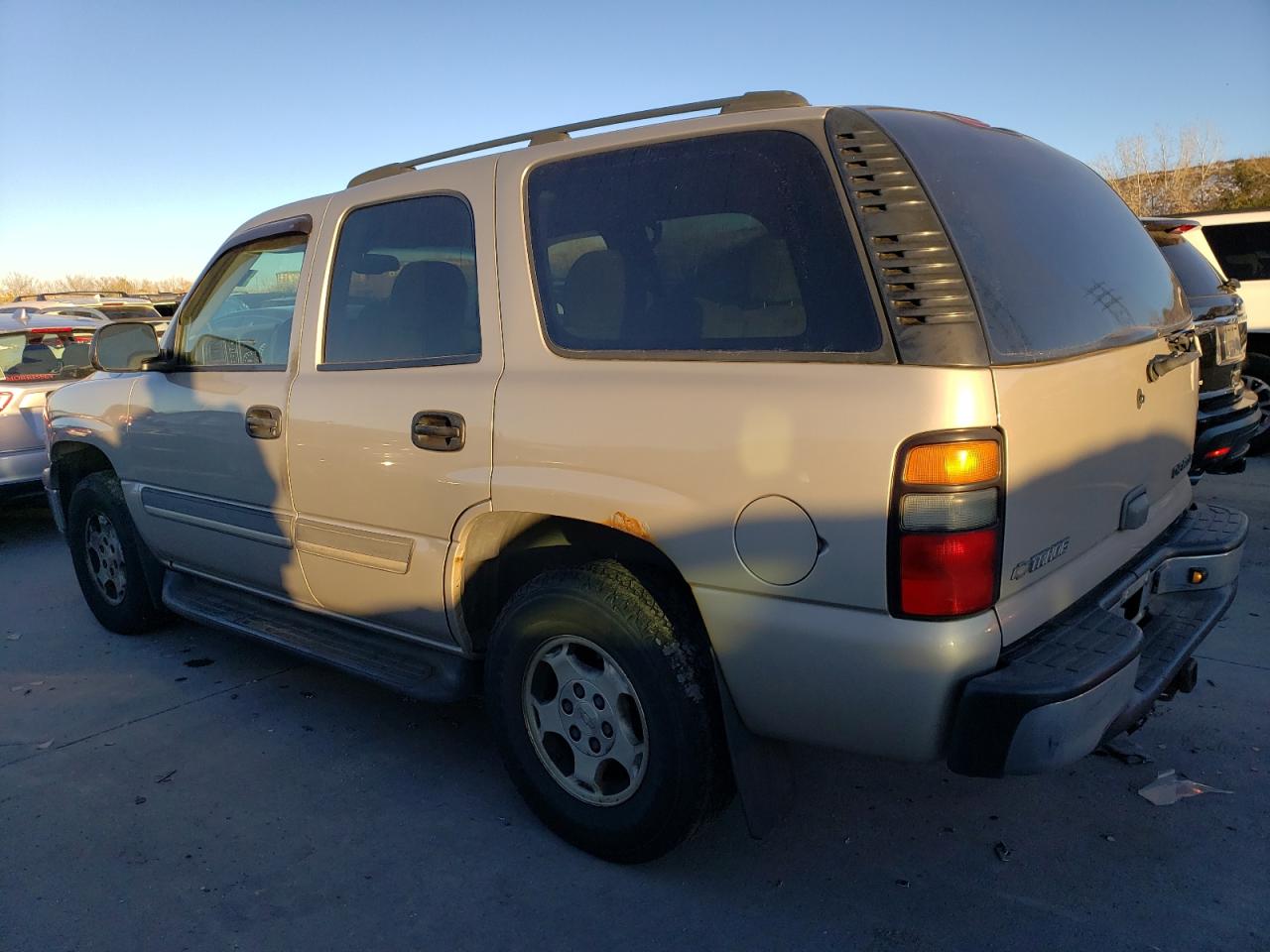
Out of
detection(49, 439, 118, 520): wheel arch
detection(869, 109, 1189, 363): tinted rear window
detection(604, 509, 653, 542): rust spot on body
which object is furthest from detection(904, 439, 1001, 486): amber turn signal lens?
detection(49, 439, 118, 520): wheel arch

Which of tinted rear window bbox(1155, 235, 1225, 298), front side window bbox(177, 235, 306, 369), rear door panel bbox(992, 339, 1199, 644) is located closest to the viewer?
rear door panel bbox(992, 339, 1199, 644)

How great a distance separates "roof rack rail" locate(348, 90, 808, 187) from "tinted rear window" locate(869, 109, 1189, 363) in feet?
0.93

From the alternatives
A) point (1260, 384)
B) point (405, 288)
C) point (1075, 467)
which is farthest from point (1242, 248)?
point (405, 288)

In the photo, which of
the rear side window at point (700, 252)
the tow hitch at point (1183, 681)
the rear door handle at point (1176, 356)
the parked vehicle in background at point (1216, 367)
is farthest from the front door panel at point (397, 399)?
the parked vehicle in background at point (1216, 367)

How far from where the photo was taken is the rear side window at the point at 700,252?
231 centimetres

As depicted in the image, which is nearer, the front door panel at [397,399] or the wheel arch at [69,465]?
the front door panel at [397,399]

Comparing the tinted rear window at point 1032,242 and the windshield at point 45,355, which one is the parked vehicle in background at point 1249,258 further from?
the windshield at point 45,355

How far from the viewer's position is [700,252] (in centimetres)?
258

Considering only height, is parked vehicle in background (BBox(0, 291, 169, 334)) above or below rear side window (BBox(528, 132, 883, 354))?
above

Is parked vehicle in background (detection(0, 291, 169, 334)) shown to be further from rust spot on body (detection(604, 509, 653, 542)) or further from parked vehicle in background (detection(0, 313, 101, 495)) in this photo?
rust spot on body (detection(604, 509, 653, 542))

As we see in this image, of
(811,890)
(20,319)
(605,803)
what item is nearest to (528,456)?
(605,803)

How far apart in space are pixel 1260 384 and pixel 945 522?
7062 mm

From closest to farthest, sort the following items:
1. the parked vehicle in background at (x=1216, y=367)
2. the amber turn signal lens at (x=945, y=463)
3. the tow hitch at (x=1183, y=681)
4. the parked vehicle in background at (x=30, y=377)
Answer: the amber turn signal lens at (x=945, y=463) → the tow hitch at (x=1183, y=681) → the parked vehicle in background at (x=1216, y=367) → the parked vehicle in background at (x=30, y=377)

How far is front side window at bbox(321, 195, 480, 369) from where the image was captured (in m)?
3.13
